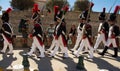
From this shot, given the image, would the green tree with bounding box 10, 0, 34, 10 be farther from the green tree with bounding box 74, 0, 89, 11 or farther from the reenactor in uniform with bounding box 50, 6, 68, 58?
the reenactor in uniform with bounding box 50, 6, 68, 58

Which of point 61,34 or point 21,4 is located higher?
point 21,4

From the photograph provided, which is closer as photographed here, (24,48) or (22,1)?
(24,48)

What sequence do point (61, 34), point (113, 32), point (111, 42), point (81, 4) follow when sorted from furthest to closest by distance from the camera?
point (81, 4), point (111, 42), point (113, 32), point (61, 34)

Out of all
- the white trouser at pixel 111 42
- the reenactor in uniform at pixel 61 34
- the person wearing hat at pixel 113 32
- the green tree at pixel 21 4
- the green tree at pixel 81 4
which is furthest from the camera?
the green tree at pixel 81 4

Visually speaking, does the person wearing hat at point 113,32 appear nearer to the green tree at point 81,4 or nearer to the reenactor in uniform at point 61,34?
the reenactor in uniform at point 61,34

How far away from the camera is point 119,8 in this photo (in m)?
15.0

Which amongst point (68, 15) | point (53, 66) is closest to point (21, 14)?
point (68, 15)

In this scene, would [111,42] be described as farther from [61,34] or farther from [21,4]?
[21,4]

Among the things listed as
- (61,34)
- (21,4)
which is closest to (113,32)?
(61,34)

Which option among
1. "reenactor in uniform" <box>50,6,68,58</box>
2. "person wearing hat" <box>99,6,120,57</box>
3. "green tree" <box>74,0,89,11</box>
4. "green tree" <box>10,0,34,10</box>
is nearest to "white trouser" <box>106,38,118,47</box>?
"person wearing hat" <box>99,6,120,57</box>

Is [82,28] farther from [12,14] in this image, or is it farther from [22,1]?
[22,1]

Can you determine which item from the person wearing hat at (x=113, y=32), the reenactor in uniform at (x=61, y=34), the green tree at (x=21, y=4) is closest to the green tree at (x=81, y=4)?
the green tree at (x=21, y=4)

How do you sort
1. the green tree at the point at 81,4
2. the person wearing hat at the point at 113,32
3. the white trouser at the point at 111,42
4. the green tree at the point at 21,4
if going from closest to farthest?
1. the person wearing hat at the point at 113,32
2. the white trouser at the point at 111,42
3. the green tree at the point at 21,4
4. the green tree at the point at 81,4

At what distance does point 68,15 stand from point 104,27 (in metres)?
16.6
